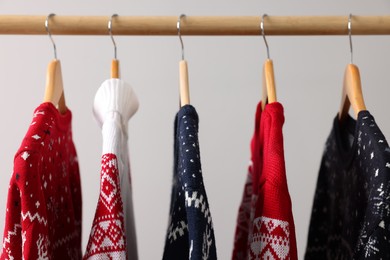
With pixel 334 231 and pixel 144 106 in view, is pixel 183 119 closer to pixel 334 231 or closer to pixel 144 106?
pixel 334 231

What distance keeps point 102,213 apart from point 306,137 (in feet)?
2.02

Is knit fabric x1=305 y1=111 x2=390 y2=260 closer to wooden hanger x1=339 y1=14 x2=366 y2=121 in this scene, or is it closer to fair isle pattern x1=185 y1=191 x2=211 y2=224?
wooden hanger x1=339 y1=14 x2=366 y2=121

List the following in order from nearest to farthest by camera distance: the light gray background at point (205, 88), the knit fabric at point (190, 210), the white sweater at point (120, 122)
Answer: the knit fabric at point (190, 210) → the white sweater at point (120, 122) → the light gray background at point (205, 88)

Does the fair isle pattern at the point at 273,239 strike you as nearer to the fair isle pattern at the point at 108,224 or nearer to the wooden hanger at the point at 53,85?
the fair isle pattern at the point at 108,224

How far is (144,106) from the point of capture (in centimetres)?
103

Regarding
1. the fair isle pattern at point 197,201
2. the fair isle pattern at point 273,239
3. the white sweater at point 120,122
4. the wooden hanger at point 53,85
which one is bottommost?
the fair isle pattern at point 273,239

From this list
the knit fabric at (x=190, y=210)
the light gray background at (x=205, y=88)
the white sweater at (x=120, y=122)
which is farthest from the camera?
the light gray background at (x=205, y=88)

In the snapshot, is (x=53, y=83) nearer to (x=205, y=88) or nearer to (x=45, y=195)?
(x=45, y=195)

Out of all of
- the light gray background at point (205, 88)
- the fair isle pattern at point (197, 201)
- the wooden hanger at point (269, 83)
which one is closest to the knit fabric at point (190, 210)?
the fair isle pattern at point (197, 201)

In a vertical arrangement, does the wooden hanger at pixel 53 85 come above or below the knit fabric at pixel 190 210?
above

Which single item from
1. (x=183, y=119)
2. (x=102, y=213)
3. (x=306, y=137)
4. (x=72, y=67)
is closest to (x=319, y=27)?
(x=183, y=119)

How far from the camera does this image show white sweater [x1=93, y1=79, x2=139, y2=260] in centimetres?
58

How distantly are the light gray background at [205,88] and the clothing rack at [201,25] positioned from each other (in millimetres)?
392

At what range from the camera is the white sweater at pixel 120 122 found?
1.89 feet
